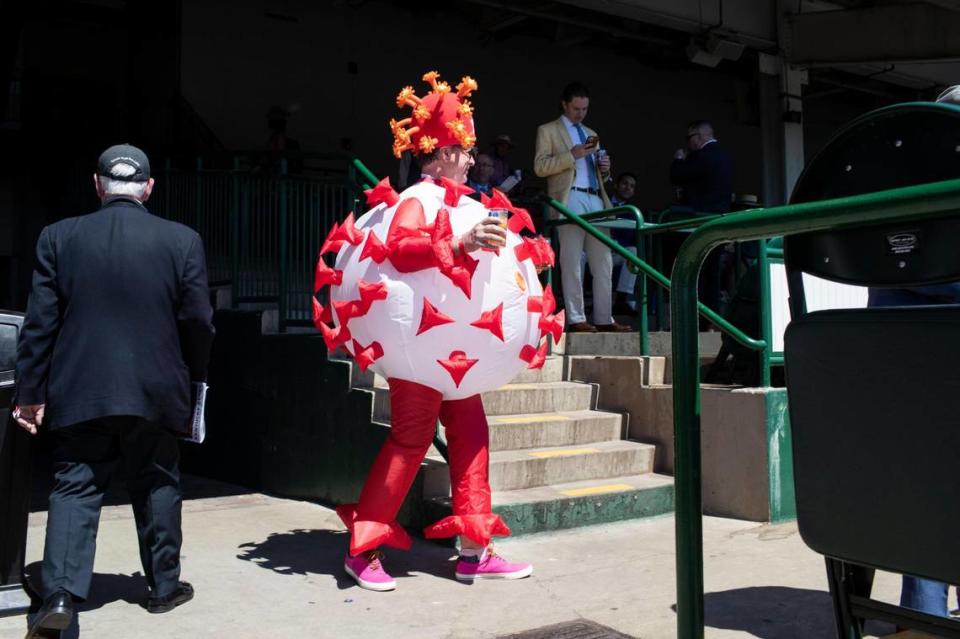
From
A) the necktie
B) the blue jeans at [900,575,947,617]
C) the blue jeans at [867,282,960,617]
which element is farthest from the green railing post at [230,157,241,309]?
the blue jeans at [900,575,947,617]

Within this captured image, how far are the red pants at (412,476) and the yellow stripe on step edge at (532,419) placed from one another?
149 cm

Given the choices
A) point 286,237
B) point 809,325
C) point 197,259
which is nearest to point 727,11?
point 286,237

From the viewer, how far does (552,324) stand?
4590 millimetres

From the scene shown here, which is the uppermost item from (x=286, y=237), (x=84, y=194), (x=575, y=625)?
(x=84, y=194)

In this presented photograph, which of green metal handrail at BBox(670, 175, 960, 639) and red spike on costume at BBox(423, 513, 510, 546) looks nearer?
green metal handrail at BBox(670, 175, 960, 639)

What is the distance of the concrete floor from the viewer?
3914 millimetres

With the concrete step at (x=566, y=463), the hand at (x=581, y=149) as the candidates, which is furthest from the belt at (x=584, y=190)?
the concrete step at (x=566, y=463)

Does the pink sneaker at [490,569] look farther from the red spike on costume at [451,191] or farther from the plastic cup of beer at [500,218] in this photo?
the red spike on costume at [451,191]

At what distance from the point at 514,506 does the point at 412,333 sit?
1478 millimetres

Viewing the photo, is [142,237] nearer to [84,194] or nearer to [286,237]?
[286,237]

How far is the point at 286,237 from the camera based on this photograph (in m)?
6.89

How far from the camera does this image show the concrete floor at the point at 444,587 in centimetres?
391

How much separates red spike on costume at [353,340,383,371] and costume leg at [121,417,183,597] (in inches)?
33.1

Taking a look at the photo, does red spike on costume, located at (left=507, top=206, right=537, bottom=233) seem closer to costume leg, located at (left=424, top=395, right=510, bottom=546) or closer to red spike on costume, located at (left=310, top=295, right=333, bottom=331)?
costume leg, located at (left=424, top=395, right=510, bottom=546)
